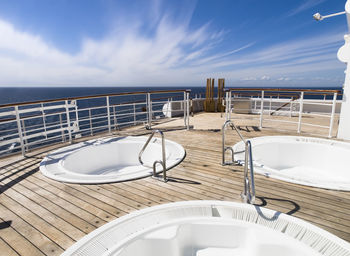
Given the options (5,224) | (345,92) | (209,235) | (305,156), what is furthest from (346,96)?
(5,224)

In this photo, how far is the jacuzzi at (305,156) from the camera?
11.4 ft

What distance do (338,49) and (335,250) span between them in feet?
14.0

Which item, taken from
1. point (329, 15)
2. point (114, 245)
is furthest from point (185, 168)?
point (329, 15)

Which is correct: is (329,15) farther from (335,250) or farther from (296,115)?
(335,250)

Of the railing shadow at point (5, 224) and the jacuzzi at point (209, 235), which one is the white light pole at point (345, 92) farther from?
the railing shadow at point (5, 224)

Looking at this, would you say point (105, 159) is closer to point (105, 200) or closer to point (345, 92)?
point (105, 200)

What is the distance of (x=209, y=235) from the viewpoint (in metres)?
1.69

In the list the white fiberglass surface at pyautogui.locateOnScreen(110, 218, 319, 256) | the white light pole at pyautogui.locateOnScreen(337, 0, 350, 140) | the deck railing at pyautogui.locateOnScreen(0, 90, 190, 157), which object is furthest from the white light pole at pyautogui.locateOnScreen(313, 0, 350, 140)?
the white fiberglass surface at pyautogui.locateOnScreen(110, 218, 319, 256)

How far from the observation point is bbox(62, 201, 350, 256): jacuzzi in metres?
1.41

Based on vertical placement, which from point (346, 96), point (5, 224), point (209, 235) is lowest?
point (209, 235)

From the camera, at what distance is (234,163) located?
2.91 meters

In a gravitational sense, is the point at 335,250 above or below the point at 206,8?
below

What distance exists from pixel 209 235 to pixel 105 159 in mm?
2823

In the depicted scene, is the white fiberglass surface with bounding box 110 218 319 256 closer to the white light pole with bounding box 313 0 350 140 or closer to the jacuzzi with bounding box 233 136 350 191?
the jacuzzi with bounding box 233 136 350 191
